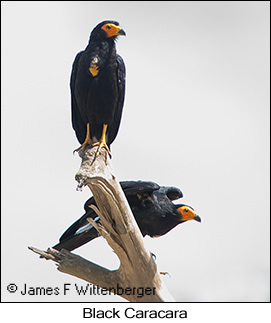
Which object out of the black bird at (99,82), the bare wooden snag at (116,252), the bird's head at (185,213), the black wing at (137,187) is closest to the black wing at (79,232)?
the bare wooden snag at (116,252)

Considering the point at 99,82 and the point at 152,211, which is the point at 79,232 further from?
the point at 99,82

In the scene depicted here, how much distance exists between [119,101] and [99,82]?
500 mm

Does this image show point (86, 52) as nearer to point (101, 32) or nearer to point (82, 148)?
point (101, 32)

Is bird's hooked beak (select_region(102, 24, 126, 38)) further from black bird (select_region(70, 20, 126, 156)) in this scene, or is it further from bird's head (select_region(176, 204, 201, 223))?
bird's head (select_region(176, 204, 201, 223))

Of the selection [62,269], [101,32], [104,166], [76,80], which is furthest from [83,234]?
[101,32]

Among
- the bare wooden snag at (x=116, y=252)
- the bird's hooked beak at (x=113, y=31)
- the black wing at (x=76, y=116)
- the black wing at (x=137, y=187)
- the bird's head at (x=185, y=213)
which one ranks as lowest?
the bare wooden snag at (x=116, y=252)

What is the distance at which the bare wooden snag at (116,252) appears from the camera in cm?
906

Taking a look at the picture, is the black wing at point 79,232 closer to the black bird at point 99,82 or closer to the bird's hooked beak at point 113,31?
the black bird at point 99,82

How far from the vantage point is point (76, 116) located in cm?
1077

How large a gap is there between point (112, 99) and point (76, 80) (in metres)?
0.58

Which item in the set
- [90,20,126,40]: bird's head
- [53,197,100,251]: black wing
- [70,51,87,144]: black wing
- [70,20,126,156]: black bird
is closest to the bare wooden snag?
[53,197,100,251]: black wing

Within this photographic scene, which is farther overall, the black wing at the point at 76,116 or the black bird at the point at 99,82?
the black wing at the point at 76,116

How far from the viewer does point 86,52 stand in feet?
33.9

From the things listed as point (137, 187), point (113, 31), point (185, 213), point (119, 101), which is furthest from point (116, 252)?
point (113, 31)
